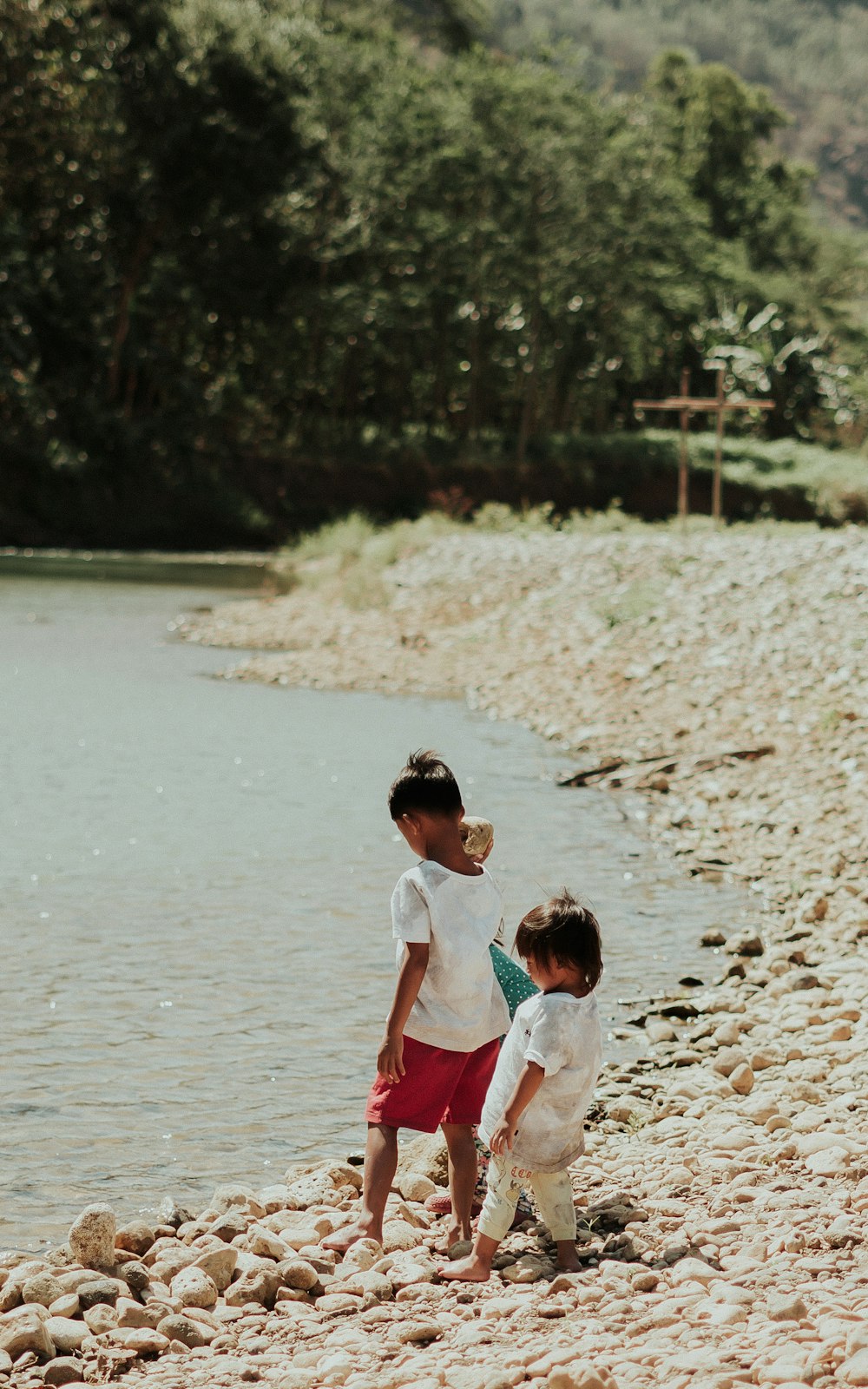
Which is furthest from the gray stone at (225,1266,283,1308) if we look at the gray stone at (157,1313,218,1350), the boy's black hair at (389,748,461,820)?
the boy's black hair at (389,748,461,820)

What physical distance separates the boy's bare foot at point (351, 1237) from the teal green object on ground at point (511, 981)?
753 millimetres

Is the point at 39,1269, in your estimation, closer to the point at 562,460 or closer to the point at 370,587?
the point at 370,587

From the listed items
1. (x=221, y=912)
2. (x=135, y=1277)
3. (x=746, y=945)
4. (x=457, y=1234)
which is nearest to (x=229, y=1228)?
(x=135, y=1277)

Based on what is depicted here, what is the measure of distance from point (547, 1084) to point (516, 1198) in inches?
11.6

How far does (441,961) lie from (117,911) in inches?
184

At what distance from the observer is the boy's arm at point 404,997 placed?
4137 mm

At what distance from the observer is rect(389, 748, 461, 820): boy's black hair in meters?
4.12

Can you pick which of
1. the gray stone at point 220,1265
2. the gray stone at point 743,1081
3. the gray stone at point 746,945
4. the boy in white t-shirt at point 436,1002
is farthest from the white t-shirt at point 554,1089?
the gray stone at point 746,945

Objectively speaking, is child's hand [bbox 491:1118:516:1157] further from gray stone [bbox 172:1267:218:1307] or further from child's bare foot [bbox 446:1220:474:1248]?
gray stone [bbox 172:1267:218:1307]

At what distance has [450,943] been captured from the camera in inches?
165

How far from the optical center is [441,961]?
13.8 feet

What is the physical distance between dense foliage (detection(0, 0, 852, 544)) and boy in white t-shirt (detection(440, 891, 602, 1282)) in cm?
3904

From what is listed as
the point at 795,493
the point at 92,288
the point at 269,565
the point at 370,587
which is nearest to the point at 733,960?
the point at 370,587

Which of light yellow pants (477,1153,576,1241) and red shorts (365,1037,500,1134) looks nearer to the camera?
light yellow pants (477,1153,576,1241)
